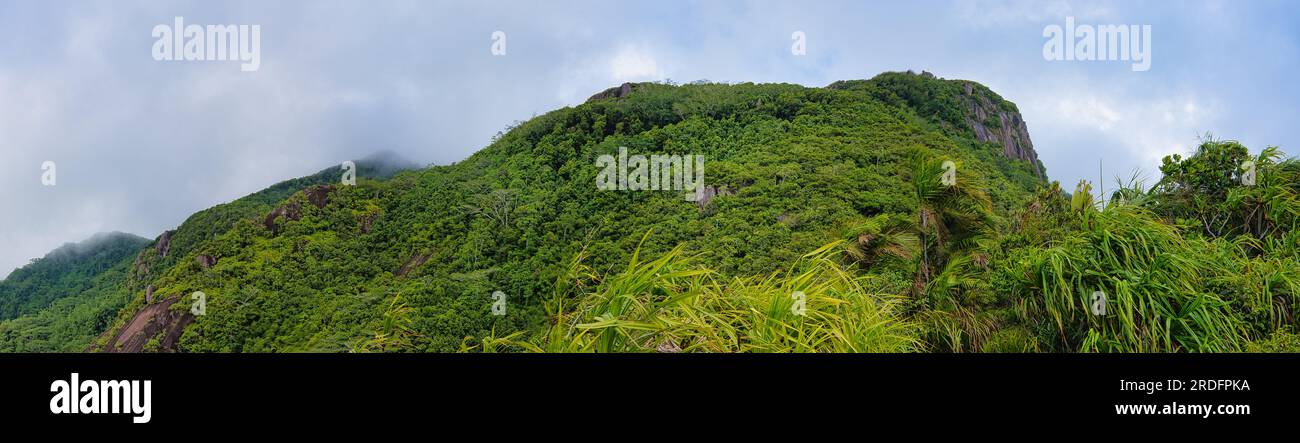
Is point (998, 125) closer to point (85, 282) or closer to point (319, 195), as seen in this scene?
point (319, 195)

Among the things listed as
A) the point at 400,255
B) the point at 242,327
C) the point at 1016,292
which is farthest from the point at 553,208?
the point at 1016,292

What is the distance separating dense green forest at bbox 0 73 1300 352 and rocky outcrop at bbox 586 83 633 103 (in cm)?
22

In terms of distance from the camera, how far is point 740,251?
57.4 feet

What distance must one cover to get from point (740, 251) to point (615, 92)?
34.3 metres

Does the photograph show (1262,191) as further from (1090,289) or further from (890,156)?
(890,156)

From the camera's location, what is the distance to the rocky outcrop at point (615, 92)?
Result: 4856 centimetres

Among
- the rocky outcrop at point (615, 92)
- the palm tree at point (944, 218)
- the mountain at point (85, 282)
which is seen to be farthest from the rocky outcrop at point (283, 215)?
the palm tree at point (944, 218)

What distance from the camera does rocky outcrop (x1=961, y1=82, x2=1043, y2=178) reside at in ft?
161

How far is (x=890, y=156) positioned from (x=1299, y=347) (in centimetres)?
2173

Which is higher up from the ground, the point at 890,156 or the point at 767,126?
the point at 767,126

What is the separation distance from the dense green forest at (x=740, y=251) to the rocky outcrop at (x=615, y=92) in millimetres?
222

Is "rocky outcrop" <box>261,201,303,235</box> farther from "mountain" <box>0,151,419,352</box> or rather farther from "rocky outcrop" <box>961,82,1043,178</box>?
"rocky outcrop" <box>961,82,1043,178</box>

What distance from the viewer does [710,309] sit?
120 inches

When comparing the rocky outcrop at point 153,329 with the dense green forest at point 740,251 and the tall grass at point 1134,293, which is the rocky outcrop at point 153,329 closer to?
the dense green forest at point 740,251
